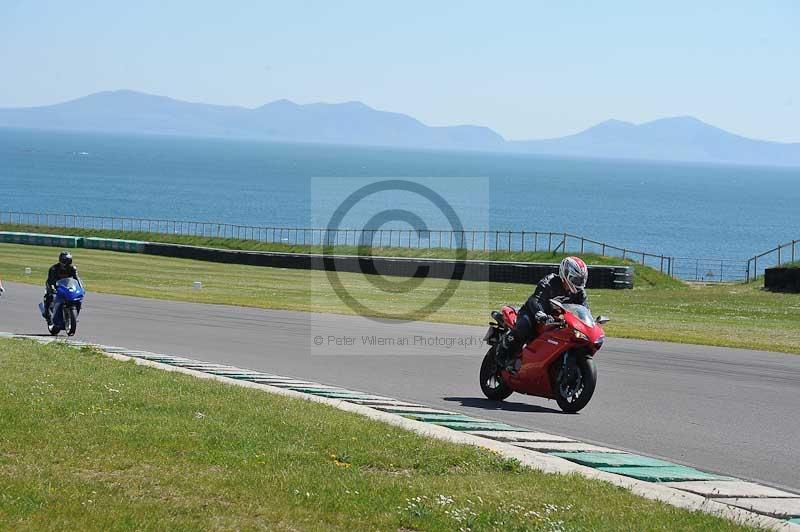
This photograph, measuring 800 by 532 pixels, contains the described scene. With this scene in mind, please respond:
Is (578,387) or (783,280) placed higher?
(783,280)

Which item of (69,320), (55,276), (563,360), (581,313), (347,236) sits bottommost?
(69,320)

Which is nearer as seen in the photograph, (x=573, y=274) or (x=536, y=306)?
(x=573, y=274)

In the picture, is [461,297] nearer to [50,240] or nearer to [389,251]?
[389,251]

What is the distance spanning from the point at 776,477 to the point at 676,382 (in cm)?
638

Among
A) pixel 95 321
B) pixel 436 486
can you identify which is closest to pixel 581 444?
pixel 436 486

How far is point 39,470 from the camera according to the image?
313 inches

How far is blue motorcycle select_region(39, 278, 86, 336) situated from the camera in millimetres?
21375

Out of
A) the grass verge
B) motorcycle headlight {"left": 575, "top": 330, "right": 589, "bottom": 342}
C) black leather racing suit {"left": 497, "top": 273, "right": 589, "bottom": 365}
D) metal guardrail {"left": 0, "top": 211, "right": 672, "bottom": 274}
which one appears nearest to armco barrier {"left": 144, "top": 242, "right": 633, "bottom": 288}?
the grass verge

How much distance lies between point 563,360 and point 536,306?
687 millimetres

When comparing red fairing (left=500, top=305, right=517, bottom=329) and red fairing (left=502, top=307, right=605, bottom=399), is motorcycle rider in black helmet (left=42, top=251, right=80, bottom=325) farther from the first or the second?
red fairing (left=502, top=307, right=605, bottom=399)

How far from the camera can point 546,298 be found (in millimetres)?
13211

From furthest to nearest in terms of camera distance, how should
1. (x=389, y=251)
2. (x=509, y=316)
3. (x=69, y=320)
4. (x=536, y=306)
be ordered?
(x=389, y=251), (x=69, y=320), (x=509, y=316), (x=536, y=306)

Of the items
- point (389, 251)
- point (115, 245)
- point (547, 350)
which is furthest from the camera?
point (115, 245)

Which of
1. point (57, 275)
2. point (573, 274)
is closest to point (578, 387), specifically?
point (573, 274)
